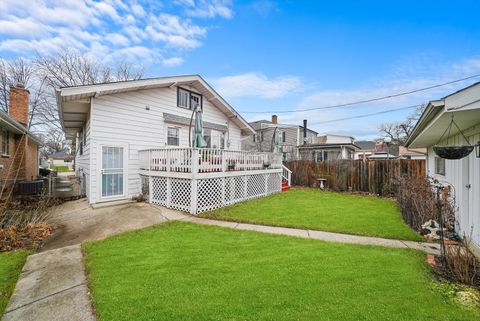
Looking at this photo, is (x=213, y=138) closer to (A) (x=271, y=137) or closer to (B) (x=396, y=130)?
(A) (x=271, y=137)

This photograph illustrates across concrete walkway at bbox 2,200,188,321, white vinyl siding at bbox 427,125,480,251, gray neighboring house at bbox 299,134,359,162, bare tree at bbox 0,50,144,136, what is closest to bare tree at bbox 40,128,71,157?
bare tree at bbox 0,50,144,136

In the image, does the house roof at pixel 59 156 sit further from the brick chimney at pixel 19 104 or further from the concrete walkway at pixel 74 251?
the concrete walkway at pixel 74 251

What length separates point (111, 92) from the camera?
9414 mm

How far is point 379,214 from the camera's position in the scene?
8.53 metres

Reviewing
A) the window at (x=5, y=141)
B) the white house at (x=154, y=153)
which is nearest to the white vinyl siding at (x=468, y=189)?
the white house at (x=154, y=153)

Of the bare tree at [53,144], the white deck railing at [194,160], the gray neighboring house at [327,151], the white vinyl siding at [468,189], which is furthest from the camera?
the bare tree at [53,144]

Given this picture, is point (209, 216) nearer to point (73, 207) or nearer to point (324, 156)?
point (73, 207)

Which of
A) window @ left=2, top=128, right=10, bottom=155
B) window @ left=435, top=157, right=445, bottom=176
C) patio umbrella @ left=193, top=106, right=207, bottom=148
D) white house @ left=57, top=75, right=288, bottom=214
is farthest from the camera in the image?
window @ left=2, top=128, right=10, bottom=155

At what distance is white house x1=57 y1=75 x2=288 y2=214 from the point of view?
8758mm

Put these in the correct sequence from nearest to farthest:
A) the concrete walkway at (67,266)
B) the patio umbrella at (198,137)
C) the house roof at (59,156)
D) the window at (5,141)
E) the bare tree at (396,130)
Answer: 1. the concrete walkway at (67,266)
2. the patio umbrella at (198,137)
3. the window at (5,141)
4. the bare tree at (396,130)
5. the house roof at (59,156)

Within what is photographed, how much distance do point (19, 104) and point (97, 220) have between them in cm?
1226

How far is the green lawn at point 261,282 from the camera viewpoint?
9.29 ft

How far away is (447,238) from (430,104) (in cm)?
383

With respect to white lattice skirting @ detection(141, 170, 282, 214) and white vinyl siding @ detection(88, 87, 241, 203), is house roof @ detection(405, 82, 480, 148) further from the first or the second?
white vinyl siding @ detection(88, 87, 241, 203)
